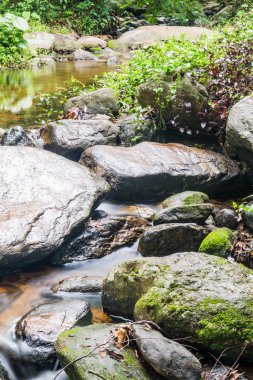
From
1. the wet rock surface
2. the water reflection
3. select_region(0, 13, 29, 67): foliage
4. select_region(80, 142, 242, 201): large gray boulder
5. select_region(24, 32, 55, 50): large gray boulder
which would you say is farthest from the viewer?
select_region(24, 32, 55, 50): large gray boulder

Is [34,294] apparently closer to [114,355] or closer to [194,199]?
[114,355]

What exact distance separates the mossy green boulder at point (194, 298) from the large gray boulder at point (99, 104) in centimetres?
468

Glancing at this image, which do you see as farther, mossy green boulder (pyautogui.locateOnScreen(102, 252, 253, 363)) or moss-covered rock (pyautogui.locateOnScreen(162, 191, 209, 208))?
moss-covered rock (pyautogui.locateOnScreen(162, 191, 209, 208))

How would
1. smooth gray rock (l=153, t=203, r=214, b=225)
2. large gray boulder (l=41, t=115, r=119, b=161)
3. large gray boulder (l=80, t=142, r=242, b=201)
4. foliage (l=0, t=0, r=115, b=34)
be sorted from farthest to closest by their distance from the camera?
1. foliage (l=0, t=0, r=115, b=34)
2. large gray boulder (l=41, t=115, r=119, b=161)
3. large gray boulder (l=80, t=142, r=242, b=201)
4. smooth gray rock (l=153, t=203, r=214, b=225)

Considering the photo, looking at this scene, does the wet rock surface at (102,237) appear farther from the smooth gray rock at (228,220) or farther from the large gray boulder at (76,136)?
the large gray boulder at (76,136)

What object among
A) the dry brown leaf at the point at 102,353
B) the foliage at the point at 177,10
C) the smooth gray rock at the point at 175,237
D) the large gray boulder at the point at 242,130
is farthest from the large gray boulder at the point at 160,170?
the foliage at the point at 177,10

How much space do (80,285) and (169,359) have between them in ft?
4.90

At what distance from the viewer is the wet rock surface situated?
448cm

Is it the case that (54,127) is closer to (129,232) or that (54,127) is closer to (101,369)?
(129,232)

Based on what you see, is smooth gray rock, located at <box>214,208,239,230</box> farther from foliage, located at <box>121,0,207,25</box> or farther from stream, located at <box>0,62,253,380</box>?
foliage, located at <box>121,0,207,25</box>

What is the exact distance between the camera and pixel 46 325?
3.29 m

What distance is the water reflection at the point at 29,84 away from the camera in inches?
338

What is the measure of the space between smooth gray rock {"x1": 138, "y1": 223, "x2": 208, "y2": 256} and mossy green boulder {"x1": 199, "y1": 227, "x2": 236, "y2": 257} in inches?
6.5

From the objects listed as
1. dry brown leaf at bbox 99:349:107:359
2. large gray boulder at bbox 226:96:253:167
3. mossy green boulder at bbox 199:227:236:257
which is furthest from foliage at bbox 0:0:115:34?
dry brown leaf at bbox 99:349:107:359
